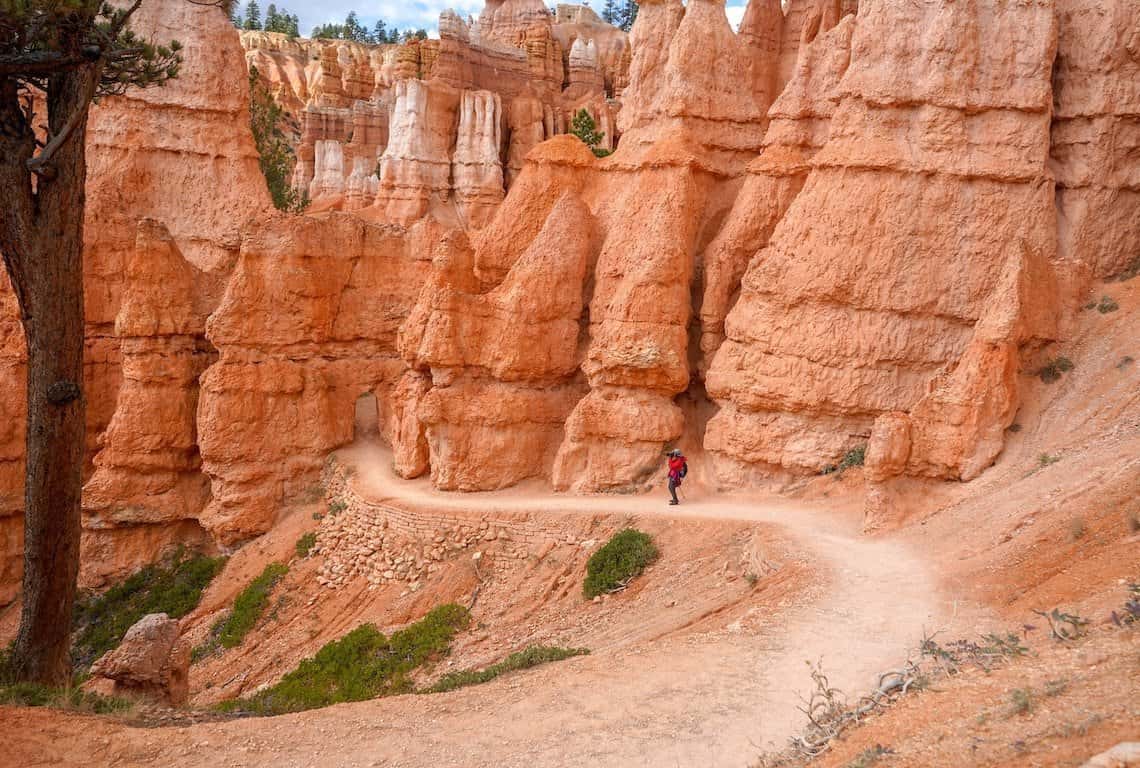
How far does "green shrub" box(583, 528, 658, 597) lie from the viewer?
16.9 m

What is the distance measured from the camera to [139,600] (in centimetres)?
2359

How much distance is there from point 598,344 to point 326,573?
372 inches

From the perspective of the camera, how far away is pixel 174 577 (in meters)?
24.2

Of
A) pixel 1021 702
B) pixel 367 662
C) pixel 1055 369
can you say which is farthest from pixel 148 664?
pixel 1055 369

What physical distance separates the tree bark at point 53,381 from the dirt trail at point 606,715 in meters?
2.69

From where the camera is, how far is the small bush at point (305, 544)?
2262 centimetres

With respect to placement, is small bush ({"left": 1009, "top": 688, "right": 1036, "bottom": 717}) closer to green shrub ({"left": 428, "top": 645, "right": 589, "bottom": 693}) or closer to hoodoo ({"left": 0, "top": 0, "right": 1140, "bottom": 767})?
hoodoo ({"left": 0, "top": 0, "right": 1140, "bottom": 767})

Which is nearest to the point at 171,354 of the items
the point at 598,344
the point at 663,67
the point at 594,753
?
the point at 598,344

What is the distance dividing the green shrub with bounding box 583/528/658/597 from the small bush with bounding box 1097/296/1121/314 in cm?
1090

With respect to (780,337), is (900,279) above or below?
above

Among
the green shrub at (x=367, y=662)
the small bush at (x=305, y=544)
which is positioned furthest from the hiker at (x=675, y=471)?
the small bush at (x=305, y=544)

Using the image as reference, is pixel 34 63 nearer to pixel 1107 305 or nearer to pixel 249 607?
pixel 249 607

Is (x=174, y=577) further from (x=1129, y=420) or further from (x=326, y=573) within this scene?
(x=1129, y=420)

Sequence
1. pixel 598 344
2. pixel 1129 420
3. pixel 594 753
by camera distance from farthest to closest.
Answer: pixel 598 344 < pixel 1129 420 < pixel 594 753
